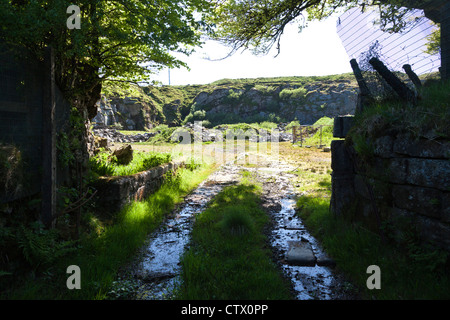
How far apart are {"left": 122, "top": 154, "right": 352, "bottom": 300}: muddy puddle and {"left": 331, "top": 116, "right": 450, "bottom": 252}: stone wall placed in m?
0.97

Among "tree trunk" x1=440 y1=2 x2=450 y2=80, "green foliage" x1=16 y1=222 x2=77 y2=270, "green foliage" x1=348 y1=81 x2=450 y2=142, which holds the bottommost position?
"green foliage" x1=16 y1=222 x2=77 y2=270

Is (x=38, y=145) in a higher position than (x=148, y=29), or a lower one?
lower

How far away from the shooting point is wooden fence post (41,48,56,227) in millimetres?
3230

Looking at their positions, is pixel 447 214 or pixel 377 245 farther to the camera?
pixel 377 245

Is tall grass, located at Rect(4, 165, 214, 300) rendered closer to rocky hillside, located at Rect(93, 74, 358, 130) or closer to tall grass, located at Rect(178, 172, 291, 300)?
tall grass, located at Rect(178, 172, 291, 300)

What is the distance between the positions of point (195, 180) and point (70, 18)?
618 centimetres

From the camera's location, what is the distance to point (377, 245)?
314 centimetres

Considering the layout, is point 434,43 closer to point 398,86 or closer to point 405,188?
point 398,86

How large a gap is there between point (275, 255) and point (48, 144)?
3.54m

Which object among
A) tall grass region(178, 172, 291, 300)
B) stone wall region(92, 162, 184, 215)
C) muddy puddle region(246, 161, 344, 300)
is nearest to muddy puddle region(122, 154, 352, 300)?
muddy puddle region(246, 161, 344, 300)

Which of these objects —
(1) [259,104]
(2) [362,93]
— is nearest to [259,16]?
(2) [362,93]

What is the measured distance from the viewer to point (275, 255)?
3.62 meters

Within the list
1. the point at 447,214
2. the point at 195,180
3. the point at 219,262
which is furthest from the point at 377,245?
the point at 195,180

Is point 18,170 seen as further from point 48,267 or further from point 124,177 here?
point 124,177
